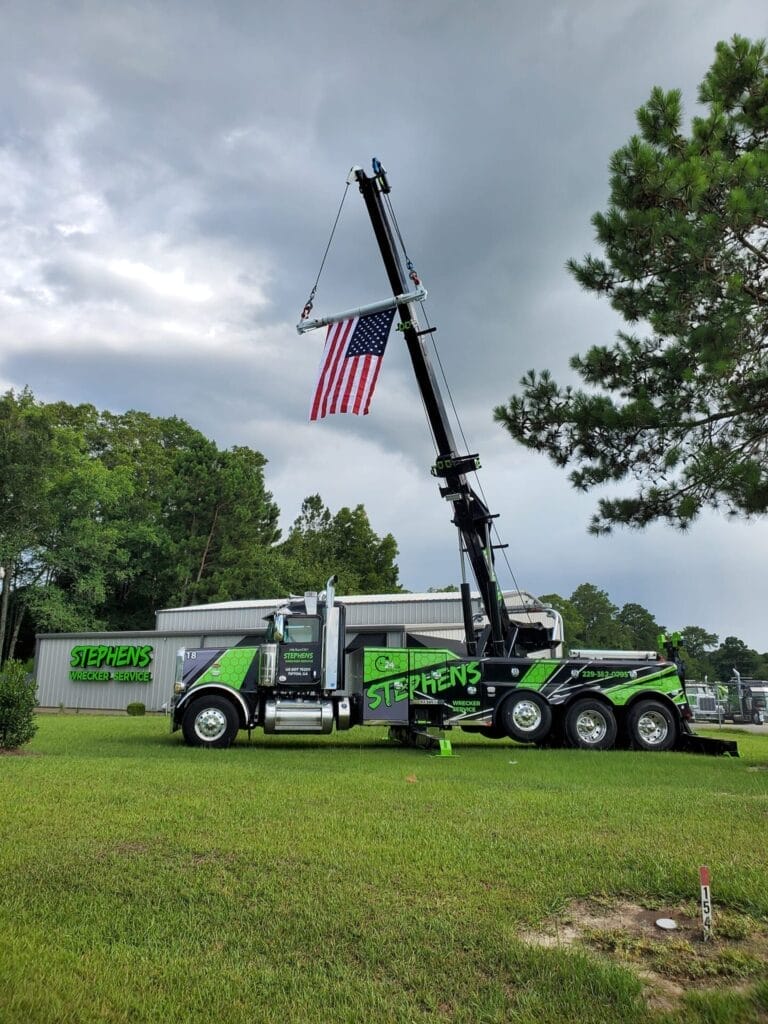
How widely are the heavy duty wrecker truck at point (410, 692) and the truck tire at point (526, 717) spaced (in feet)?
0.07

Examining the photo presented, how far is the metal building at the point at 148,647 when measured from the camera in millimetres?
31641

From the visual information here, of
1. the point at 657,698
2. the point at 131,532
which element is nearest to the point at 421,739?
the point at 657,698

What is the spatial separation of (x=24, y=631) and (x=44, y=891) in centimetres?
4770

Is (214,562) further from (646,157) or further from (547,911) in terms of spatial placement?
(547,911)

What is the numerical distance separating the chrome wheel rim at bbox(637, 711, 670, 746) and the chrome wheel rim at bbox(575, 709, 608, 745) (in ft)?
2.41

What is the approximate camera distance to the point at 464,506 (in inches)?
651

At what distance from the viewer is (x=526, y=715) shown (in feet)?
48.9

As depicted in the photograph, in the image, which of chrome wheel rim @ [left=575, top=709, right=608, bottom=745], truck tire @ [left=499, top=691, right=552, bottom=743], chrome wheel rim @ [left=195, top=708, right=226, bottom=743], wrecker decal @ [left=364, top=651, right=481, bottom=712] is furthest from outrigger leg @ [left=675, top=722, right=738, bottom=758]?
chrome wheel rim @ [left=195, top=708, right=226, bottom=743]

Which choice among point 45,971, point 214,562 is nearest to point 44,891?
point 45,971

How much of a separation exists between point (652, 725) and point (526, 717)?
2.54m

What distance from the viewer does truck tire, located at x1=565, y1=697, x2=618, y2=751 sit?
14.8 meters

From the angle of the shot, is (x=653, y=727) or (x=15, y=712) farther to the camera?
(x=653, y=727)

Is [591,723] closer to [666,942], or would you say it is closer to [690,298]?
Result: [690,298]

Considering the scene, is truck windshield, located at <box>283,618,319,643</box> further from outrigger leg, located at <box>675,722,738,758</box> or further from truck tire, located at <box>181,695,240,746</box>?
outrigger leg, located at <box>675,722,738,758</box>
